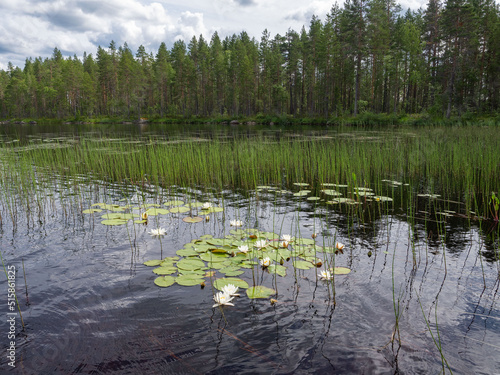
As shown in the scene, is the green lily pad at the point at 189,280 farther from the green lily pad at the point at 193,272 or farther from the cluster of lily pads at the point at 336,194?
the cluster of lily pads at the point at 336,194

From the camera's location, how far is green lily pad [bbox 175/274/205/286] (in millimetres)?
3719

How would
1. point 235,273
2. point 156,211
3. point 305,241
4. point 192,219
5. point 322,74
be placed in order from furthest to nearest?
point 322,74, point 156,211, point 192,219, point 305,241, point 235,273

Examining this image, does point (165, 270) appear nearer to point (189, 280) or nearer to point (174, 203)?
point (189, 280)

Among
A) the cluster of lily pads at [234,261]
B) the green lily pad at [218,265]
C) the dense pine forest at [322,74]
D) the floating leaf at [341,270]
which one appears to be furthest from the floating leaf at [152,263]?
the dense pine forest at [322,74]

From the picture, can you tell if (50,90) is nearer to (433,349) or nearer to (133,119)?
(133,119)

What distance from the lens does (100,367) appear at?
2.56 m

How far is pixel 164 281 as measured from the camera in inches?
151

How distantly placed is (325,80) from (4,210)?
1973 inches

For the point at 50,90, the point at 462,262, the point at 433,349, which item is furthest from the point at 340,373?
the point at 50,90

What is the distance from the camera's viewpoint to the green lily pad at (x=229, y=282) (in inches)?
141

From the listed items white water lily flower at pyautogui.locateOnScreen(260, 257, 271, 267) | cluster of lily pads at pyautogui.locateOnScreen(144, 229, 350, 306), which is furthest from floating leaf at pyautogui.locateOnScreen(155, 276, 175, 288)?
white water lily flower at pyautogui.locateOnScreen(260, 257, 271, 267)

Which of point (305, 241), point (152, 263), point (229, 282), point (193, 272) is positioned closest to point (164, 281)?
point (193, 272)

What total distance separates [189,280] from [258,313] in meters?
1.03

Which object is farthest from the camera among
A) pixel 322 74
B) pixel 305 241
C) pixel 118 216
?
pixel 322 74
